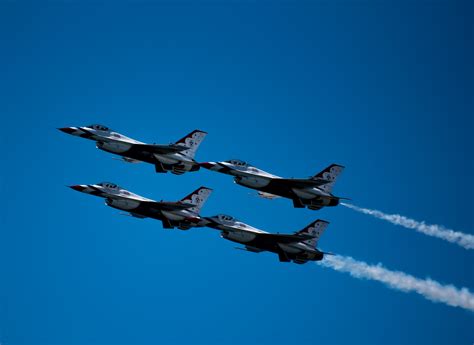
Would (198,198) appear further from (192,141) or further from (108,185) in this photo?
(108,185)

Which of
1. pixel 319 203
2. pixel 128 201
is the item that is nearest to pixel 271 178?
pixel 319 203

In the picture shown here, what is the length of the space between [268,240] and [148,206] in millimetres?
12775

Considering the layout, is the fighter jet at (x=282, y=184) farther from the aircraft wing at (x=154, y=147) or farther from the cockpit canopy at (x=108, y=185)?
the cockpit canopy at (x=108, y=185)

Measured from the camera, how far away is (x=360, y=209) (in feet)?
370

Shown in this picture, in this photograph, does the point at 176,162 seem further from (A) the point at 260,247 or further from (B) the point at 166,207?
(A) the point at 260,247

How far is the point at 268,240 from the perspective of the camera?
106 metres

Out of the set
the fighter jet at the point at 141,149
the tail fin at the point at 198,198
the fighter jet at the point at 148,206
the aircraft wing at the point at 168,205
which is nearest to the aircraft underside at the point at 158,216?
the fighter jet at the point at 148,206

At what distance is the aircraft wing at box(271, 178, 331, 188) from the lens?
10581 cm

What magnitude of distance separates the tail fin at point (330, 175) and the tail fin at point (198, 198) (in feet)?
38.3

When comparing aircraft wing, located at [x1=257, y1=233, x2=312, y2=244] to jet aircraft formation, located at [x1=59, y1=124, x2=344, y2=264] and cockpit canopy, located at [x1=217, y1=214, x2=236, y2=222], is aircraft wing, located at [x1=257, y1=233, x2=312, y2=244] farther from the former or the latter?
cockpit canopy, located at [x1=217, y1=214, x2=236, y2=222]

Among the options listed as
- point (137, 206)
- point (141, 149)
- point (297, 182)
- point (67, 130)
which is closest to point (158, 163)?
point (141, 149)

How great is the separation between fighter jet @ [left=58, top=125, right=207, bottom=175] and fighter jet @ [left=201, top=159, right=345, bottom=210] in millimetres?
2516

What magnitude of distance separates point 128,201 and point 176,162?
6.28 metres

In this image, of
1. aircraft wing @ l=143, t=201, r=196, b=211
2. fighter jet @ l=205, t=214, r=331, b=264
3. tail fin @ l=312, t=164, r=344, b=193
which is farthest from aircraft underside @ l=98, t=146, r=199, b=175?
tail fin @ l=312, t=164, r=344, b=193
